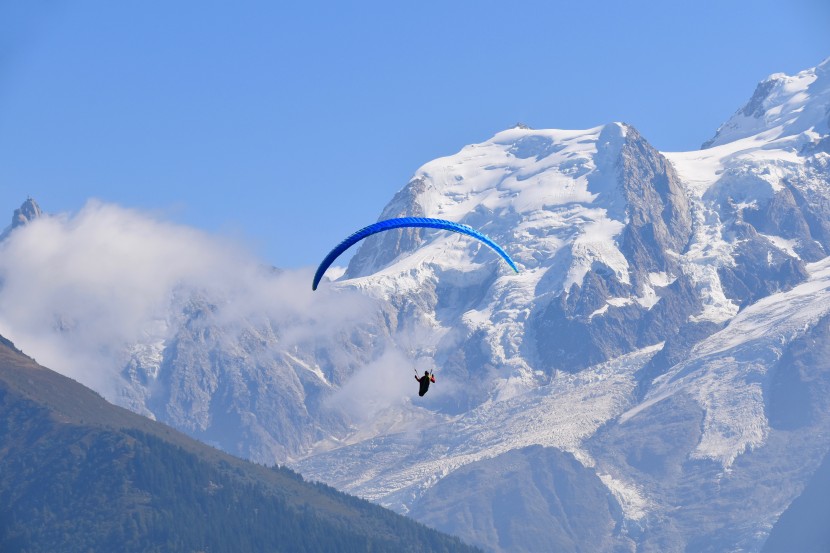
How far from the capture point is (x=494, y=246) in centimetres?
17600

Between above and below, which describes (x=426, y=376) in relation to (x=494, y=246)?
below

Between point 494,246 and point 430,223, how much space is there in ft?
35.2

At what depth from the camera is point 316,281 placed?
559 ft

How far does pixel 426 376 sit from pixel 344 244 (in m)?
14.6

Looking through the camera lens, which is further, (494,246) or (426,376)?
(494,246)

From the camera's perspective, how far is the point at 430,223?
167 m

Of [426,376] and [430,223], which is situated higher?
[430,223]

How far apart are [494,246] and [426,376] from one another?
1878 centimetres

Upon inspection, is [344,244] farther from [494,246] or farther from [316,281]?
[494,246]

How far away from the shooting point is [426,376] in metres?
163

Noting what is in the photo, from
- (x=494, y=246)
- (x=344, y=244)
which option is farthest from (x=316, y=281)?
(x=494, y=246)

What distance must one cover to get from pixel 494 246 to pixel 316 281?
1769cm

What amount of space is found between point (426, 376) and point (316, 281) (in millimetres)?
14985
